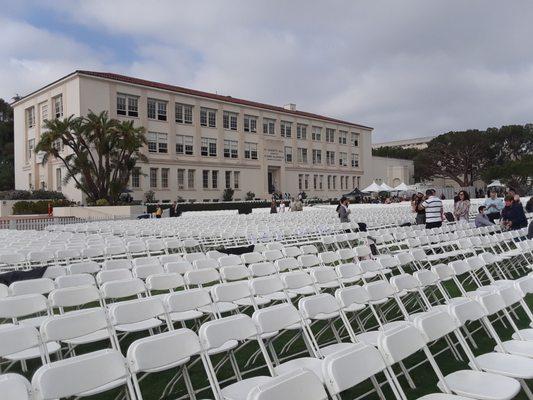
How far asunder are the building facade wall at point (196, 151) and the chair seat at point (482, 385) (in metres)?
36.9

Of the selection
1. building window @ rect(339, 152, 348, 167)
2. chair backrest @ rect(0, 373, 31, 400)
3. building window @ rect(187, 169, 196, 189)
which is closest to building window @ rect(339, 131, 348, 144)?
building window @ rect(339, 152, 348, 167)

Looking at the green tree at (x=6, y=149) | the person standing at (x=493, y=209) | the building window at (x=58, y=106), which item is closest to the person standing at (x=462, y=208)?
the person standing at (x=493, y=209)

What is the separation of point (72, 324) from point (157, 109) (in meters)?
44.4

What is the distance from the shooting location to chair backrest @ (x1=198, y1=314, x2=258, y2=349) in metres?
3.26

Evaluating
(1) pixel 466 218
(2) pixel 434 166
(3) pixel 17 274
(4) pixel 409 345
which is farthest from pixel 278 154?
(4) pixel 409 345

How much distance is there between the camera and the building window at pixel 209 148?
50000 millimetres

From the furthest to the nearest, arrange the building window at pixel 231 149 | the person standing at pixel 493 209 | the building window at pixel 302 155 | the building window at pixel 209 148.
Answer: the building window at pixel 302 155, the building window at pixel 231 149, the building window at pixel 209 148, the person standing at pixel 493 209

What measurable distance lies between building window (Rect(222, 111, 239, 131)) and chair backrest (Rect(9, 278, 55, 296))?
4766 centimetres

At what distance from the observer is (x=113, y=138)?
32.8 metres

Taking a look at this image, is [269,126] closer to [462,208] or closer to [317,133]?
[317,133]

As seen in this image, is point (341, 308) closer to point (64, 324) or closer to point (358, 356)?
point (358, 356)

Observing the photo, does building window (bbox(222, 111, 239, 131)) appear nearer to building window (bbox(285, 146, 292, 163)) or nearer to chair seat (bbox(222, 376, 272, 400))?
building window (bbox(285, 146, 292, 163))

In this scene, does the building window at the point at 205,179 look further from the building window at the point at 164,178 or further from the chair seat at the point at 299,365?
the chair seat at the point at 299,365

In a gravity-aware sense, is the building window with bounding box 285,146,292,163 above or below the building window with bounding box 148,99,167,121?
below
